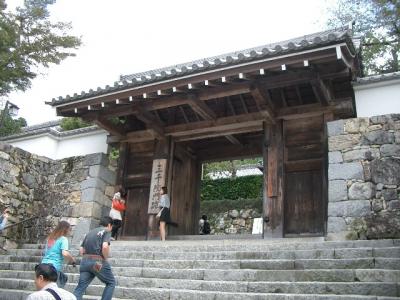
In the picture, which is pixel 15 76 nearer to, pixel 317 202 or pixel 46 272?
pixel 317 202

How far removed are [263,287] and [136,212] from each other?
19.9ft

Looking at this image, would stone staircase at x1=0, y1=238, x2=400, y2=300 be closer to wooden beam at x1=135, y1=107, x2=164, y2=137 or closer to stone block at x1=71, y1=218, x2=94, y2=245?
stone block at x1=71, y1=218, x2=94, y2=245

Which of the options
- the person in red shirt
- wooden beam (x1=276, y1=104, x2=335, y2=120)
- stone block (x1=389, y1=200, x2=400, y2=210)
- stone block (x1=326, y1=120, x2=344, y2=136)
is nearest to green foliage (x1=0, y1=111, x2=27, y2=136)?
the person in red shirt

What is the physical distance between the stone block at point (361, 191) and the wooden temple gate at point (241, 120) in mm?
1065

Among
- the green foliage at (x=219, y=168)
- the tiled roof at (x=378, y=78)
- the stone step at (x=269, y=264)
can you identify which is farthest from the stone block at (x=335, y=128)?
the green foliage at (x=219, y=168)

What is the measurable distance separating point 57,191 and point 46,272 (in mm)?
8062

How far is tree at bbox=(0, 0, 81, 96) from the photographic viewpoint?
1343 cm

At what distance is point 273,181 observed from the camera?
8.84m

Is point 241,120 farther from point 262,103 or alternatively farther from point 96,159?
point 96,159

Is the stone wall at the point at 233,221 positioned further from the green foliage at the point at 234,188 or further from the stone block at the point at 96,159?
the stone block at the point at 96,159

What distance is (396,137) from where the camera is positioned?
7.43m

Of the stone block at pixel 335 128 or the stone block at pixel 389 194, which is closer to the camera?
the stone block at pixel 389 194

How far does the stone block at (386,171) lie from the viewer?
7215 millimetres

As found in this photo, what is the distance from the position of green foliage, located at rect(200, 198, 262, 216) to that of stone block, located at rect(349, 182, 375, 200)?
10061 mm
